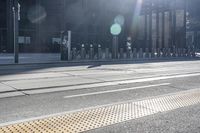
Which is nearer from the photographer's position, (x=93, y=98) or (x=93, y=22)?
(x=93, y=98)

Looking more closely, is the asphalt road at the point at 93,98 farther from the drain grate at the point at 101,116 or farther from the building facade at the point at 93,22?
the building facade at the point at 93,22

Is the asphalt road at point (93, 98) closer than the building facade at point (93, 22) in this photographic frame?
Yes

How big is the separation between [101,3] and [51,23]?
287 inches

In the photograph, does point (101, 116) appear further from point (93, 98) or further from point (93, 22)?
point (93, 22)

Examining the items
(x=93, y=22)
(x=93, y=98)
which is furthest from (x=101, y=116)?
(x=93, y=22)

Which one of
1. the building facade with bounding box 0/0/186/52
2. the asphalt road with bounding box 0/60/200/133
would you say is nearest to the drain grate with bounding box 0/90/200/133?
the asphalt road with bounding box 0/60/200/133

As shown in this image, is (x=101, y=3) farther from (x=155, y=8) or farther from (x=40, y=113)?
(x=40, y=113)

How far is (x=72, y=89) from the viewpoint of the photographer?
979 centimetres

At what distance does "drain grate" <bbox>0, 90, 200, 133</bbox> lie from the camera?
17.9 ft

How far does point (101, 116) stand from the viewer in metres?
6.34

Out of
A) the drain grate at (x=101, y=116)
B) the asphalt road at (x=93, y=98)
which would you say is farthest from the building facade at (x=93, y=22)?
the drain grate at (x=101, y=116)

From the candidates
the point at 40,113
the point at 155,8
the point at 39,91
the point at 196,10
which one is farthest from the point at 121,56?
the point at 196,10

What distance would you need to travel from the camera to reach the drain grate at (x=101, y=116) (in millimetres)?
5461

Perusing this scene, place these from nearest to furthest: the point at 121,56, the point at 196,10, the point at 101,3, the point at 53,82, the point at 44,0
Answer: the point at 53,82, the point at 121,56, the point at 44,0, the point at 101,3, the point at 196,10
